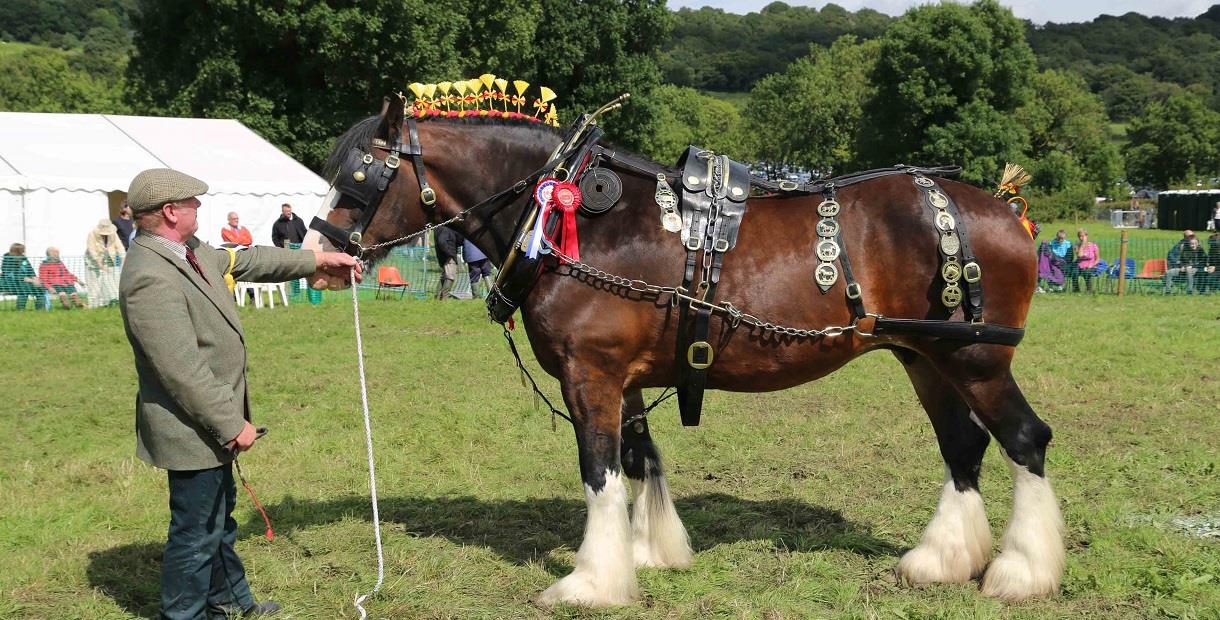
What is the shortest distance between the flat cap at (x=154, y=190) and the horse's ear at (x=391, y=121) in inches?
38.7

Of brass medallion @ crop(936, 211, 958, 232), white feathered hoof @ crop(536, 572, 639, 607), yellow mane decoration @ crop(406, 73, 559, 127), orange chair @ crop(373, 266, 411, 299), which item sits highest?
yellow mane decoration @ crop(406, 73, 559, 127)

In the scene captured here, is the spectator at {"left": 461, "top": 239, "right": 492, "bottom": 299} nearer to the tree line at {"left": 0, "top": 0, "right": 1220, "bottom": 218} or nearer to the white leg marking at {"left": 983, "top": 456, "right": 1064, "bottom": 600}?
the white leg marking at {"left": 983, "top": 456, "right": 1064, "bottom": 600}

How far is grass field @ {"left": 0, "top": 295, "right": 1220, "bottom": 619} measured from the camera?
4.65m

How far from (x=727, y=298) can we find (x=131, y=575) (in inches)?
138

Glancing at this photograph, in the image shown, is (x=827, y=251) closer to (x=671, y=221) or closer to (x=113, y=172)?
(x=671, y=221)

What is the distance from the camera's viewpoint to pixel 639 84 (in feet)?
131

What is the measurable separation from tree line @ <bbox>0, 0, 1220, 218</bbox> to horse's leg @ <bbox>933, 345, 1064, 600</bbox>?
87.0 feet

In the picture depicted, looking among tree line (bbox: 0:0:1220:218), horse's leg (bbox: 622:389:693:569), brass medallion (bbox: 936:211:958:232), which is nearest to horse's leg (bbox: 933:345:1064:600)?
brass medallion (bbox: 936:211:958:232)

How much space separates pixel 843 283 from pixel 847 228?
0.96 ft

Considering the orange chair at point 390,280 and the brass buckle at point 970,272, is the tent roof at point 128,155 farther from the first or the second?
the brass buckle at point 970,272

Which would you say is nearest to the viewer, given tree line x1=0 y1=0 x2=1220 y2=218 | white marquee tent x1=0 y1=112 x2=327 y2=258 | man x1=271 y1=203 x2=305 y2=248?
man x1=271 y1=203 x2=305 y2=248

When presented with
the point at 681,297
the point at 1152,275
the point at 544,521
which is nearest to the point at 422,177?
the point at 681,297

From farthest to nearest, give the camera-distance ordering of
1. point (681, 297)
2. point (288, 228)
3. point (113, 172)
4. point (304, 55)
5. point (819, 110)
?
point (819, 110), point (304, 55), point (113, 172), point (288, 228), point (681, 297)

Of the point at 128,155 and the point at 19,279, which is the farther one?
the point at 128,155
